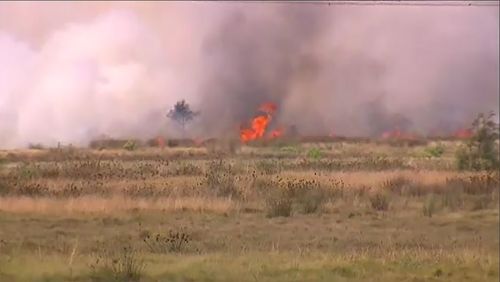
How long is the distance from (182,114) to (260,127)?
208cm

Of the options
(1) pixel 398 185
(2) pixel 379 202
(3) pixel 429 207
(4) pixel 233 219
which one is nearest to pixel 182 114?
(4) pixel 233 219

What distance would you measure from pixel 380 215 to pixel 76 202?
5.72 meters

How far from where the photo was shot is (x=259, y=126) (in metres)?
16.0

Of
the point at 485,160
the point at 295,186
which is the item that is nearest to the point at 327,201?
the point at 295,186

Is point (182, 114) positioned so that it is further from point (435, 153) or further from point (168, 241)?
point (435, 153)

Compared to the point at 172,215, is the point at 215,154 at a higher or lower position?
higher

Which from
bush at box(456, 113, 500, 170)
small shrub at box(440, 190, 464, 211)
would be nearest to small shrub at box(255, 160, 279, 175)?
small shrub at box(440, 190, 464, 211)

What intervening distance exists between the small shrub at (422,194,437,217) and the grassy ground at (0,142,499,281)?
2cm

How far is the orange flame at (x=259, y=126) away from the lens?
47.9ft

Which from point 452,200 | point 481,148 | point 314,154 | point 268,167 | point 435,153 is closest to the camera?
point 268,167

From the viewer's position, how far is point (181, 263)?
31.4 feet

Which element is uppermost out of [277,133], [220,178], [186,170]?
[277,133]

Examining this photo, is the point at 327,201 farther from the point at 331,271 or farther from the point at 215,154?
the point at 331,271

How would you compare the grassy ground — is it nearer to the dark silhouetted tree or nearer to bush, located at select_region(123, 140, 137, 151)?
bush, located at select_region(123, 140, 137, 151)
